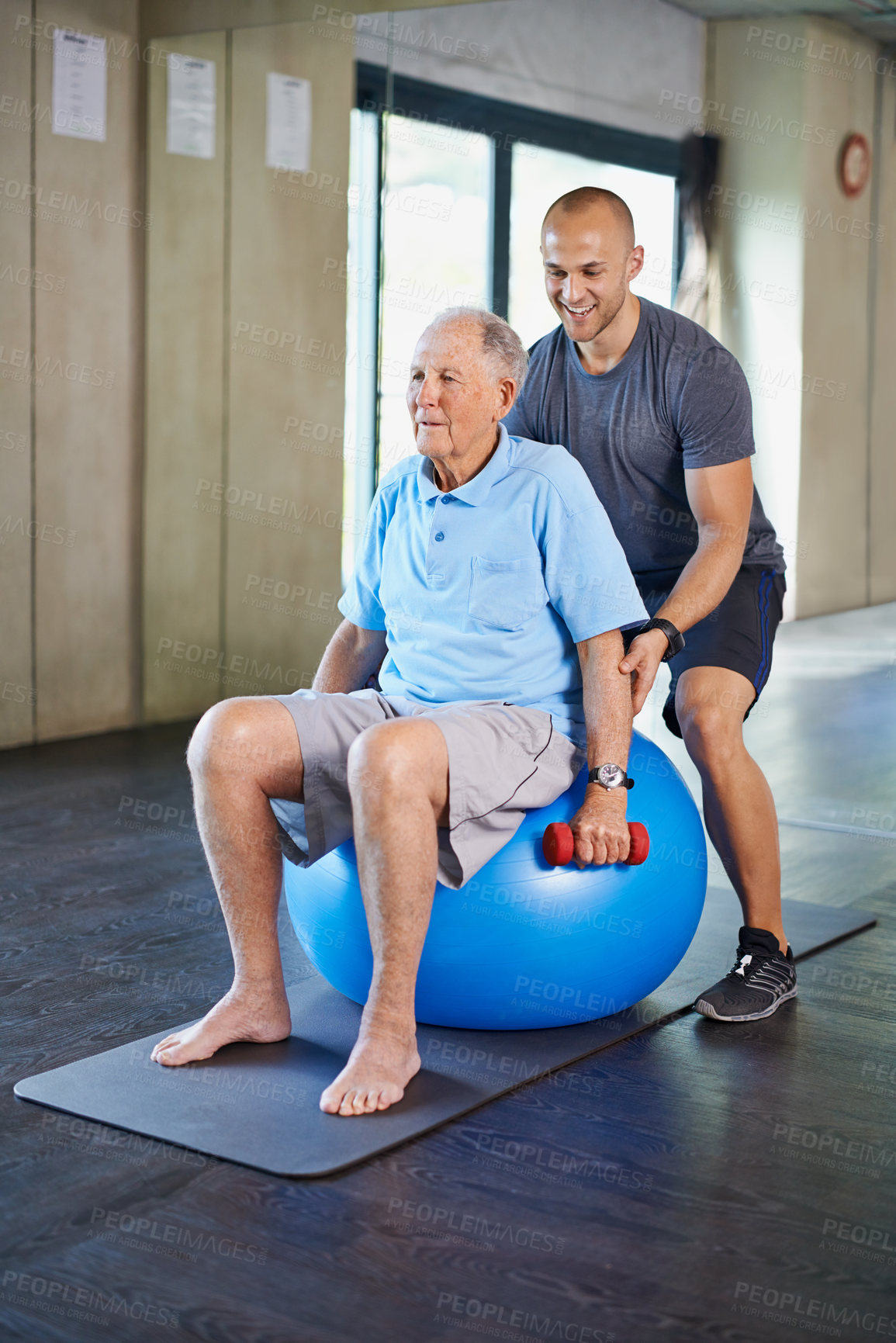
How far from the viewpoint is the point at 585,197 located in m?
2.35

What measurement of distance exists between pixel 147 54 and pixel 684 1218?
4236 millimetres

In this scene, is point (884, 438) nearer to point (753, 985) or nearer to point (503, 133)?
point (503, 133)

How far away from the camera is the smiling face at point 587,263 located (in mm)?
2342

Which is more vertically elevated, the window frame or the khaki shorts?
the window frame

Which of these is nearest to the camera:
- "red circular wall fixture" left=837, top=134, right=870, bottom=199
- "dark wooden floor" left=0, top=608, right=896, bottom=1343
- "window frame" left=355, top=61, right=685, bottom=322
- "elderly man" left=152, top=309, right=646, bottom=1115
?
"dark wooden floor" left=0, top=608, right=896, bottom=1343

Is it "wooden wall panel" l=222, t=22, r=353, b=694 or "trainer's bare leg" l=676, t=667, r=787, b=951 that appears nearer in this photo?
"trainer's bare leg" l=676, t=667, r=787, b=951

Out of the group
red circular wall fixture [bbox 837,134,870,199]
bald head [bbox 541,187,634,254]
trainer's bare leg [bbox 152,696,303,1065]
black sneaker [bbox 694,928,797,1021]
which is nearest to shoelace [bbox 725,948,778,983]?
black sneaker [bbox 694,928,797,1021]

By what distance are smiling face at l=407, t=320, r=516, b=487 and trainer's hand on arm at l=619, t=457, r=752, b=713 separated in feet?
1.30

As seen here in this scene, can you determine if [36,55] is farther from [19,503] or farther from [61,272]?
[19,503]

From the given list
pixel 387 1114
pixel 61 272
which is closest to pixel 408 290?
pixel 61 272

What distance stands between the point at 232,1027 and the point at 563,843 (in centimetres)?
54

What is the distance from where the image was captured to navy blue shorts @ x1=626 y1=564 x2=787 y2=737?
2404 mm

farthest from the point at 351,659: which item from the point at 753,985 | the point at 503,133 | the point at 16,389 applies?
the point at 16,389

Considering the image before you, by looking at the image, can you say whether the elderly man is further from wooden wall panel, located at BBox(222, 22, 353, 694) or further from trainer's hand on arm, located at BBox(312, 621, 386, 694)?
wooden wall panel, located at BBox(222, 22, 353, 694)
